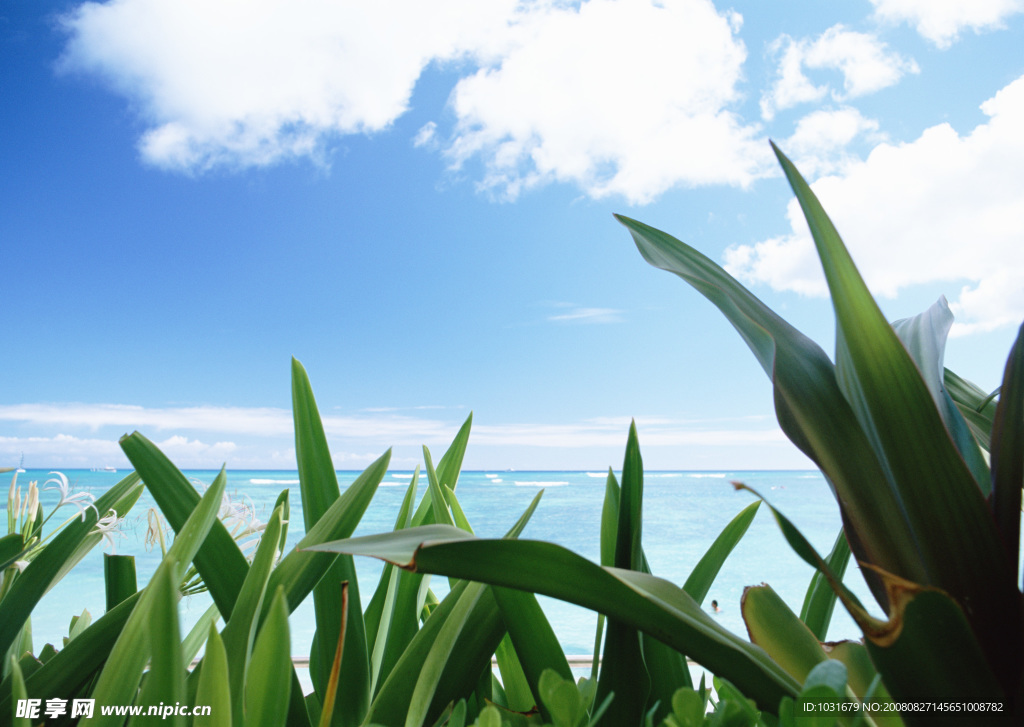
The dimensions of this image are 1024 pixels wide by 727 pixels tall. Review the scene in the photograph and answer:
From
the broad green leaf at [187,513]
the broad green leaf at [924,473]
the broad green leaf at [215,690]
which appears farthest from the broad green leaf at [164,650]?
the broad green leaf at [924,473]

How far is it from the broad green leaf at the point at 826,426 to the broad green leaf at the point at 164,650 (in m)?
0.29

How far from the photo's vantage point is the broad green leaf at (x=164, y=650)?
0.22 metres

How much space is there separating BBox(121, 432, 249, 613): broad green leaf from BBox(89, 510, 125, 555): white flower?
0.25 ft

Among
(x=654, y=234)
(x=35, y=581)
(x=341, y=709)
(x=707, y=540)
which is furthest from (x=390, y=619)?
(x=707, y=540)

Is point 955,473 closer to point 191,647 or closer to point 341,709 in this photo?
point 341,709

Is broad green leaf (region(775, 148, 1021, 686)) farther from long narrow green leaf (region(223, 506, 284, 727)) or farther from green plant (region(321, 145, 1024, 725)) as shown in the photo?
long narrow green leaf (region(223, 506, 284, 727))

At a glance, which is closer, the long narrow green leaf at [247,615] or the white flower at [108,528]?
the long narrow green leaf at [247,615]

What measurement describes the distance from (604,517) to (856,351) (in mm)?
185

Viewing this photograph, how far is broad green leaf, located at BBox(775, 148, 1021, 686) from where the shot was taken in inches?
10.9

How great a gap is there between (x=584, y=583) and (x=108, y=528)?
1.16 ft

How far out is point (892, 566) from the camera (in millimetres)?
306

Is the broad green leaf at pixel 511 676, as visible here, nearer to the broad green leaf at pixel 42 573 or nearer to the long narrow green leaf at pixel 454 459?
the long narrow green leaf at pixel 454 459

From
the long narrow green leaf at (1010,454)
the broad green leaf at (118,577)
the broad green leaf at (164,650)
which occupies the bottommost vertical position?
the broad green leaf at (118,577)

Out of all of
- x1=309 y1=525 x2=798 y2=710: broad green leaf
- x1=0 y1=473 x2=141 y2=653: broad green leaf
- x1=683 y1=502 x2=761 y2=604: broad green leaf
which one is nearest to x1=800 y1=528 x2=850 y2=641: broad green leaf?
x1=683 y1=502 x2=761 y2=604: broad green leaf
